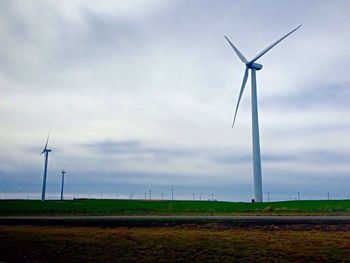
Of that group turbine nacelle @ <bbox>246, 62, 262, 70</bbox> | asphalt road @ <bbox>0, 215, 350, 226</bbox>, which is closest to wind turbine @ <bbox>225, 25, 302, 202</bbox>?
turbine nacelle @ <bbox>246, 62, 262, 70</bbox>

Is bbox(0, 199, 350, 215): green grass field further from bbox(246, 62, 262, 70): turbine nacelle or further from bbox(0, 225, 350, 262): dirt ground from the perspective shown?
bbox(246, 62, 262, 70): turbine nacelle

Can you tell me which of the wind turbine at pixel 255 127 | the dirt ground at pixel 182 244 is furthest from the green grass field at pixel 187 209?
the dirt ground at pixel 182 244

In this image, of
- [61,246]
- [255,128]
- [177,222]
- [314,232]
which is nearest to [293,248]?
[314,232]

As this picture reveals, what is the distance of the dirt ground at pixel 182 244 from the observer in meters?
15.9

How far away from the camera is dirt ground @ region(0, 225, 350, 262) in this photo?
15.9 metres

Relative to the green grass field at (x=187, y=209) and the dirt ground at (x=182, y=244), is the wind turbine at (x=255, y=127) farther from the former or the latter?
the dirt ground at (x=182, y=244)

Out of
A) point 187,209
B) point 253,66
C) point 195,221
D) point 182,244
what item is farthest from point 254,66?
point 182,244

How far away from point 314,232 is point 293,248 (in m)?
3.60

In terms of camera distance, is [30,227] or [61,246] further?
[30,227]

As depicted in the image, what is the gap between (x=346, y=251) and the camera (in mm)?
15320

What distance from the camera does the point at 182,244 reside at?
18.1 metres

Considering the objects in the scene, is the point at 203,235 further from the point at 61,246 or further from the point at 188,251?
the point at 61,246

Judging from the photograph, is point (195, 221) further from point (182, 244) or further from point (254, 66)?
point (254, 66)

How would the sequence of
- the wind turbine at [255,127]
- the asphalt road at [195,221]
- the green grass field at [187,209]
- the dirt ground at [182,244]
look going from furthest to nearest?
the wind turbine at [255,127] < the green grass field at [187,209] < the asphalt road at [195,221] < the dirt ground at [182,244]
